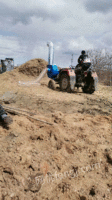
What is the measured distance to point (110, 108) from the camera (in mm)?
5219

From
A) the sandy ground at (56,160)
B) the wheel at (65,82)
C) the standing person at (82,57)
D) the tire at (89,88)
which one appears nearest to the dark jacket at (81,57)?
the standing person at (82,57)

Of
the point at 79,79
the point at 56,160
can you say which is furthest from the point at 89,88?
the point at 56,160

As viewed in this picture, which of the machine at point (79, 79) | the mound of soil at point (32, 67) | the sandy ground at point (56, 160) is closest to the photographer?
the sandy ground at point (56, 160)

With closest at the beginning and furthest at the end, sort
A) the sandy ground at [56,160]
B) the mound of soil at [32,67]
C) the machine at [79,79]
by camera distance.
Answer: the sandy ground at [56,160], the machine at [79,79], the mound of soil at [32,67]

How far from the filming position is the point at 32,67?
1216cm

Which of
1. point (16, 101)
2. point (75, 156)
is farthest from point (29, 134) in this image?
point (16, 101)

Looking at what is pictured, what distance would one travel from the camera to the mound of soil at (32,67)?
39.5 feet

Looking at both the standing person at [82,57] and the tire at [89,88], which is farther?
the tire at [89,88]

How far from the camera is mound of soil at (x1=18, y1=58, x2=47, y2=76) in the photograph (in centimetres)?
1203

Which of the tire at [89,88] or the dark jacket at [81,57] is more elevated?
the dark jacket at [81,57]

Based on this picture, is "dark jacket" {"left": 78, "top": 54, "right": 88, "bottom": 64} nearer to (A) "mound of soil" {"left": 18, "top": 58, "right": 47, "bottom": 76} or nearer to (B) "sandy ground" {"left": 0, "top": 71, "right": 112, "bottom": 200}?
(B) "sandy ground" {"left": 0, "top": 71, "right": 112, "bottom": 200}

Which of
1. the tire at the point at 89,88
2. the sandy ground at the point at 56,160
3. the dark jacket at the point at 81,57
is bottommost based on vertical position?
the sandy ground at the point at 56,160

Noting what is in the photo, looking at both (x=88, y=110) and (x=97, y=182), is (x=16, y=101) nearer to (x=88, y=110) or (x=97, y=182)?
(x=88, y=110)

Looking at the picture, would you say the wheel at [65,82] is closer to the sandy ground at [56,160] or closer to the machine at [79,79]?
the machine at [79,79]
